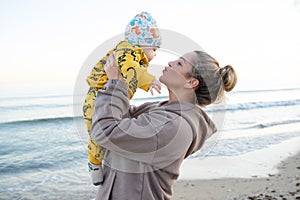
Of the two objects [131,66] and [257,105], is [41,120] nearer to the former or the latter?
[257,105]

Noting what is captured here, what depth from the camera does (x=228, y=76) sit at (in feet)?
6.09

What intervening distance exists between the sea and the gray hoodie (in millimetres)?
357

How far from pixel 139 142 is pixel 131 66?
1.47 feet

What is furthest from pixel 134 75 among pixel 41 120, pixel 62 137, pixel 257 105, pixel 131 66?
pixel 257 105

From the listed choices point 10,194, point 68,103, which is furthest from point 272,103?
point 10,194

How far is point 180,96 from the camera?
5.94ft

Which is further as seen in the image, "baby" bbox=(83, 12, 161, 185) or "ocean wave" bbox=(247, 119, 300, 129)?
"ocean wave" bbox=(247, 119, 300, 129)

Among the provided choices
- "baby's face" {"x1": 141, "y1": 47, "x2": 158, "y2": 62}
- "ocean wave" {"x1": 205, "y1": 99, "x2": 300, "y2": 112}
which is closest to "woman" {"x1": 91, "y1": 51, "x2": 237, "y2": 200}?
"baby's face" {"x1": 141, "y1": 47, "x2": 158, "y2": 62}

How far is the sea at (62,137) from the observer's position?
17.8 ft

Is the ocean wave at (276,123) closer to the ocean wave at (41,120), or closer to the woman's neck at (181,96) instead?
the ocean wave at (41,120)

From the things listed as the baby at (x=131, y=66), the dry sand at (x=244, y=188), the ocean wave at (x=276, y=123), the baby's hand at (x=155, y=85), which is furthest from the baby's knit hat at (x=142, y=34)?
the ocean wave at (x=276, y=123)

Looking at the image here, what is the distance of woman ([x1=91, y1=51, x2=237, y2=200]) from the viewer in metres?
1.61

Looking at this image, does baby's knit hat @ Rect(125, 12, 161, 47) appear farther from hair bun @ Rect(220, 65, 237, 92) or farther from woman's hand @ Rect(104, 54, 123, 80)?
hair bun @ Rect(220, 65, 237, 92)

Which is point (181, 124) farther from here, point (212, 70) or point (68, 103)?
point (68, 103)
